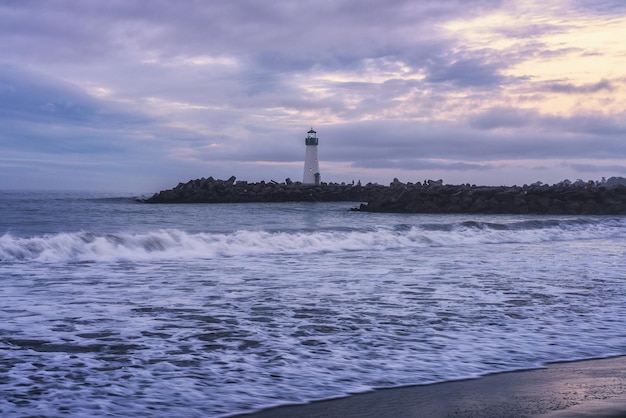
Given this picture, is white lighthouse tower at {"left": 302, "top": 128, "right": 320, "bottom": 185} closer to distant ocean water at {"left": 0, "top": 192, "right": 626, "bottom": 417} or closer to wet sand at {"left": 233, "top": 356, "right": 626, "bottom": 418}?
distant ocean water at {"left": 0, "top": 192, "right": 626, "bottom": 417}

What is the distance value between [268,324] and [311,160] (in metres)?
45.8

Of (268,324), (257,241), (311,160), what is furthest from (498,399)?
(311,160)

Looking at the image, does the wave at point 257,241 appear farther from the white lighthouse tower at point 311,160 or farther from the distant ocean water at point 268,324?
the white lighthouse tower at point 311,160

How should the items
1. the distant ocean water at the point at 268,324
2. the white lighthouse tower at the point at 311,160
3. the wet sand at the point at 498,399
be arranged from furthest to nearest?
the white lighthouse tower at the point at 311,160
the distant ocean water at the point at 268,324
the wet sand at the point at 498,399

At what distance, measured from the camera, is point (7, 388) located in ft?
11.4

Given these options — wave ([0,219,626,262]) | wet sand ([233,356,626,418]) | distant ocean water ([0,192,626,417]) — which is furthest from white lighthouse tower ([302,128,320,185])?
wet sand ([233,356,626,418])

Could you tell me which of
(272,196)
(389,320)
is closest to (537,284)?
(389,320)

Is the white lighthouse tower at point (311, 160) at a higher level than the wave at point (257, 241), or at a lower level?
higher

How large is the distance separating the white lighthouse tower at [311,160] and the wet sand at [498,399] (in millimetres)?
46611

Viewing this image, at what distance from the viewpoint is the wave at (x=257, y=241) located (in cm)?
1172

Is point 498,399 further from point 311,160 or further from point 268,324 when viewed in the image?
point 311,160

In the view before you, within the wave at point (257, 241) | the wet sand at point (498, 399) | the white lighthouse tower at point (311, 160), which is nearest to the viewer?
the wet sand at point (498, 399)

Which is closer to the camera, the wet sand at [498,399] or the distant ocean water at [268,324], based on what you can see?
the wet sand at [498,399]

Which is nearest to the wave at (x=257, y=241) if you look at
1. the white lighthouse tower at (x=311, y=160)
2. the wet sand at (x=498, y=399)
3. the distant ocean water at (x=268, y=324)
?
the distant ocean water at (x=268, y=324)
